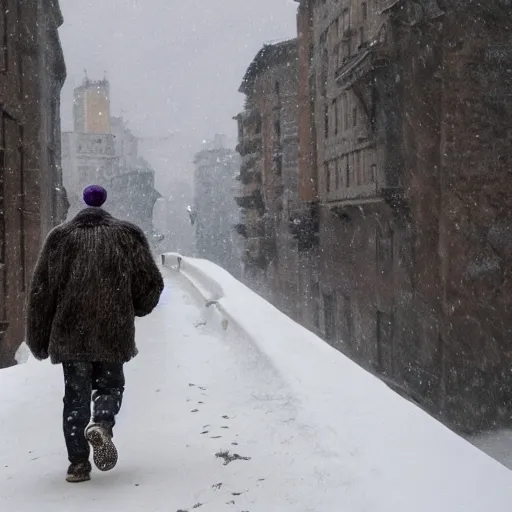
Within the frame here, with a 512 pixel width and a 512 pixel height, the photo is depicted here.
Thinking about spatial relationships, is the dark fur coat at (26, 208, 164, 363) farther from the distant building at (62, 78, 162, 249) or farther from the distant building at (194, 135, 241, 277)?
the distant building at (194, 135, 241, 277)

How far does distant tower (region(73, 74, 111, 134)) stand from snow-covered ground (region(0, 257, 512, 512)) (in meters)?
62.4

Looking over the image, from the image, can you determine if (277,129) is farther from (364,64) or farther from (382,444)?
(382,444)

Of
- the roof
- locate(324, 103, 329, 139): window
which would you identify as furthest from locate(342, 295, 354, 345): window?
the roof

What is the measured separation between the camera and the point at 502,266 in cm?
1352

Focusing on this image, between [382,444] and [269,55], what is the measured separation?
27273mm

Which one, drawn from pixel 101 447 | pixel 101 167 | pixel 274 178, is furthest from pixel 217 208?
pixel 101 447

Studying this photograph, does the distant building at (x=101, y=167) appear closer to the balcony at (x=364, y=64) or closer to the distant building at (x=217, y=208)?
the distant building at (x=217, y=208)

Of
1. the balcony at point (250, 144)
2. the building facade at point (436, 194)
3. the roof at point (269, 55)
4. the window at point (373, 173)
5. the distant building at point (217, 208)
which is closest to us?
the building facade at point (436, 194)

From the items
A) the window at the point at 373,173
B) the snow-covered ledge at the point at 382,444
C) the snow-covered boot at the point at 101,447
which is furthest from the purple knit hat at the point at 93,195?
the window at the point at 373,173

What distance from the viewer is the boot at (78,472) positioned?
3.98 metres

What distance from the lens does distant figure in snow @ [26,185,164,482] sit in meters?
4.00

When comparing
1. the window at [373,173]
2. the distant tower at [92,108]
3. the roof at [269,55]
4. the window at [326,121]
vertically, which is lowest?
the window at [373,173]

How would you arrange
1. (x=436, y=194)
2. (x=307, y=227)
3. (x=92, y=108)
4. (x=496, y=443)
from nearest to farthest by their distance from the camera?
1. (x=496, y=443)
2. (x=436, y=194)
3. (x=307, y=227)
4. (x=92, y=108)

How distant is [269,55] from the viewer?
2958 centimetres
